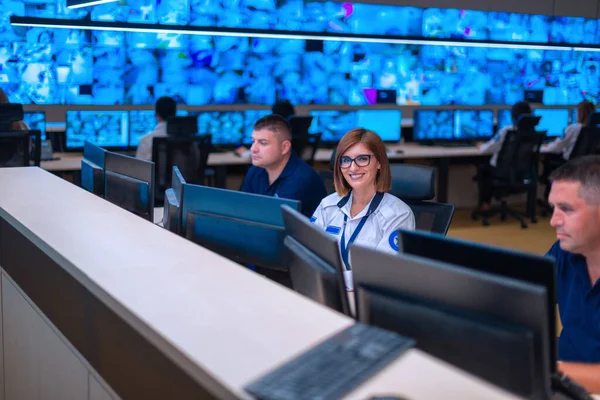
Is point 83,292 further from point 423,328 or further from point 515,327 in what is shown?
point 515,327

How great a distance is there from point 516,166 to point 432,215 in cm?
463

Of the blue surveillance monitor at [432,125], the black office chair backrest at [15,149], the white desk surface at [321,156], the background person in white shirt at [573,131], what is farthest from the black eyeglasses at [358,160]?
the background person in white shirt at [573,131]

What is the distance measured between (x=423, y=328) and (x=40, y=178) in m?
2.73

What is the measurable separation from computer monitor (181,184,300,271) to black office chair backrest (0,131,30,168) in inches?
154

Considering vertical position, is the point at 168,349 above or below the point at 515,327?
below

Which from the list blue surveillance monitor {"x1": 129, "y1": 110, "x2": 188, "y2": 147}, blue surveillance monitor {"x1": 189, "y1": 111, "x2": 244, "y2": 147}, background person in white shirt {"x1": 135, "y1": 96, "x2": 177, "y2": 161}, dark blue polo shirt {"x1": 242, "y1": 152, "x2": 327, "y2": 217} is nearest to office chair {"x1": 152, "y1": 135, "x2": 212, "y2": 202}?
background person in white shirt {"x1": 135, "y1": 96, "x2": 177, "y2": 161}

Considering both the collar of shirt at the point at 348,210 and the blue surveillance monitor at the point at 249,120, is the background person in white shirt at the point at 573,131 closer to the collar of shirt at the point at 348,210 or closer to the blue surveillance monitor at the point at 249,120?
the blue surveillance monitor at the point at 249,120

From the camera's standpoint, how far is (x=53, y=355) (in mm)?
2324

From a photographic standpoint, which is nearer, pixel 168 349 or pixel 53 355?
pixel 168 349

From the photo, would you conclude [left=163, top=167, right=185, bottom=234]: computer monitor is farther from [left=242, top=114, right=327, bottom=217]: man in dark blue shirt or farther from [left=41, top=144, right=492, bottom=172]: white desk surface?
[left=41, top=144, right=492, bottom=172]: white desk surface

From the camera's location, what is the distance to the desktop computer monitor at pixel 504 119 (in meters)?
8.52

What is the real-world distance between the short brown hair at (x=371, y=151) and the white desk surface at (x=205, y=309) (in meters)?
1.01

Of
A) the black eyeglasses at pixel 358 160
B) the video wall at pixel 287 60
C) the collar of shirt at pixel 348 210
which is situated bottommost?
the collar of shirt at pixel 348 210

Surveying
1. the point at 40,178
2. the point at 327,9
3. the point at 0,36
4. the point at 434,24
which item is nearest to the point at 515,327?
the point at 40,178
